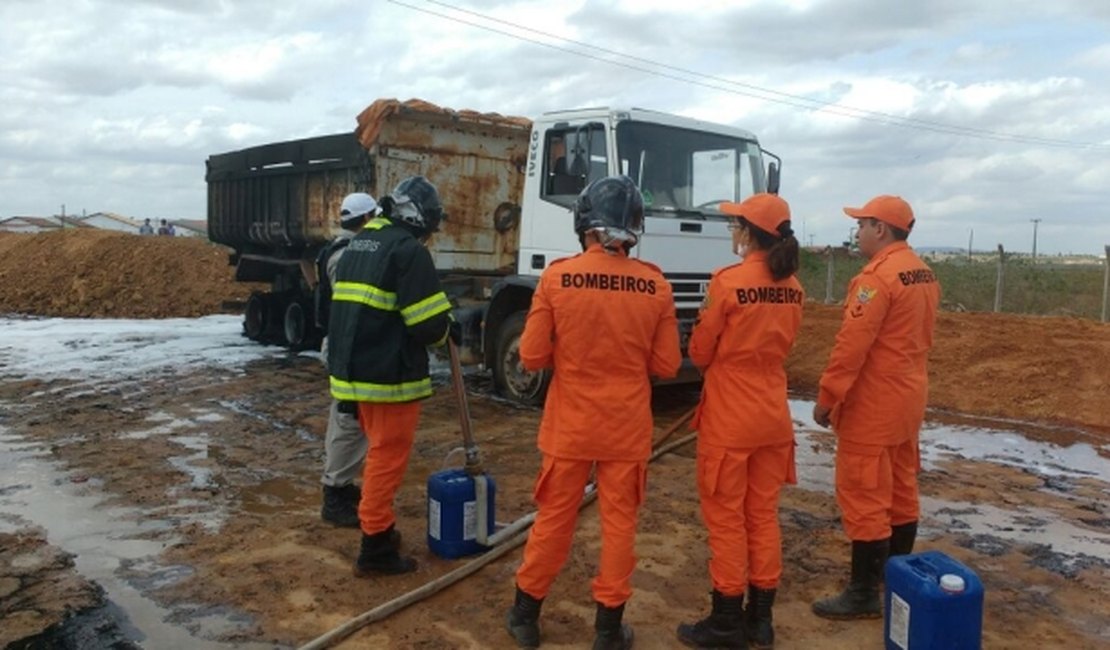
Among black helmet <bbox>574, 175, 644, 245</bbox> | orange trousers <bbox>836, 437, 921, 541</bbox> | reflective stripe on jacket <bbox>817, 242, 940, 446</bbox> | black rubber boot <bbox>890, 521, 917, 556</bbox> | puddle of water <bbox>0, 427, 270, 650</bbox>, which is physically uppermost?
black helmet <bbox>574, 175, 644, 245</bbox>

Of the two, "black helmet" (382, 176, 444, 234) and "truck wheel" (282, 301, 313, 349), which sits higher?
"black helmet" (382, 176, 444, 234)

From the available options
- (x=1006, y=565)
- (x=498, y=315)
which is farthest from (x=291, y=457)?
(x=1006, y=565)

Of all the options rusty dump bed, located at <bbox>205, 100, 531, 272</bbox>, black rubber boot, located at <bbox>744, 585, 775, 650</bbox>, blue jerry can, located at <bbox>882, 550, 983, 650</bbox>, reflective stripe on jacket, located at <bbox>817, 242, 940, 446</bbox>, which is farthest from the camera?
rusty dump bed, located at <bbox>205, 100, 531, 272</bbox>

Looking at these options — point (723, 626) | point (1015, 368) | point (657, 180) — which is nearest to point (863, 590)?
point (723, 626)

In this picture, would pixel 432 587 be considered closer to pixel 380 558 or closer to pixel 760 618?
pixel 380 558

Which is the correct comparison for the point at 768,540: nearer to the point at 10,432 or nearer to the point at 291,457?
the point at 291,457

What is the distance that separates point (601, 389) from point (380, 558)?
1.71 metres

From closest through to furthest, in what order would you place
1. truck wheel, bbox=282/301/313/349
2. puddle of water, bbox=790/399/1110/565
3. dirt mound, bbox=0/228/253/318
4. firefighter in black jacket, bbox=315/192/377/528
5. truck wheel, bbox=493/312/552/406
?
firefighter in black jacket, bbox=315/192/377/528 → puddle of water, bbox=790/399/1110/565 → truck wheel, bbox=493/312/552/406 → truck wheel, bbox=282/301/313/349 → dirt mound, bbox=0/228/253/318

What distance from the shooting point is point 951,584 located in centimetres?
338

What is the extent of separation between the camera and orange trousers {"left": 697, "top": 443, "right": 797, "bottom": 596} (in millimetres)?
3764

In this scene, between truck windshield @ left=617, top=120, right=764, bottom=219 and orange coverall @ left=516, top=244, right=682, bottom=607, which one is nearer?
orange coverall @ left=516, top=244, right=682, bottom=607

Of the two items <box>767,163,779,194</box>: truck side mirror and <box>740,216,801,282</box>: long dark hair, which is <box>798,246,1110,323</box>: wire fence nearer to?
<box>767,163,779,194</box>: truck side mirror

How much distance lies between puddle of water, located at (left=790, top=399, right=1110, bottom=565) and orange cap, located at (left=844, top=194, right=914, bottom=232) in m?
2.30

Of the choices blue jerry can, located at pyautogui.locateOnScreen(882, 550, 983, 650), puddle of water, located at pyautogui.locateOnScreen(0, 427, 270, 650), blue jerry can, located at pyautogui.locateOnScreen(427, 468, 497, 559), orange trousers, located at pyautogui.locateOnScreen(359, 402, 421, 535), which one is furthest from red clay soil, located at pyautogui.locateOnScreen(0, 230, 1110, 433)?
puddle of water, located at pyautogui.locateOnScreen(0, 427, 270, 650)
